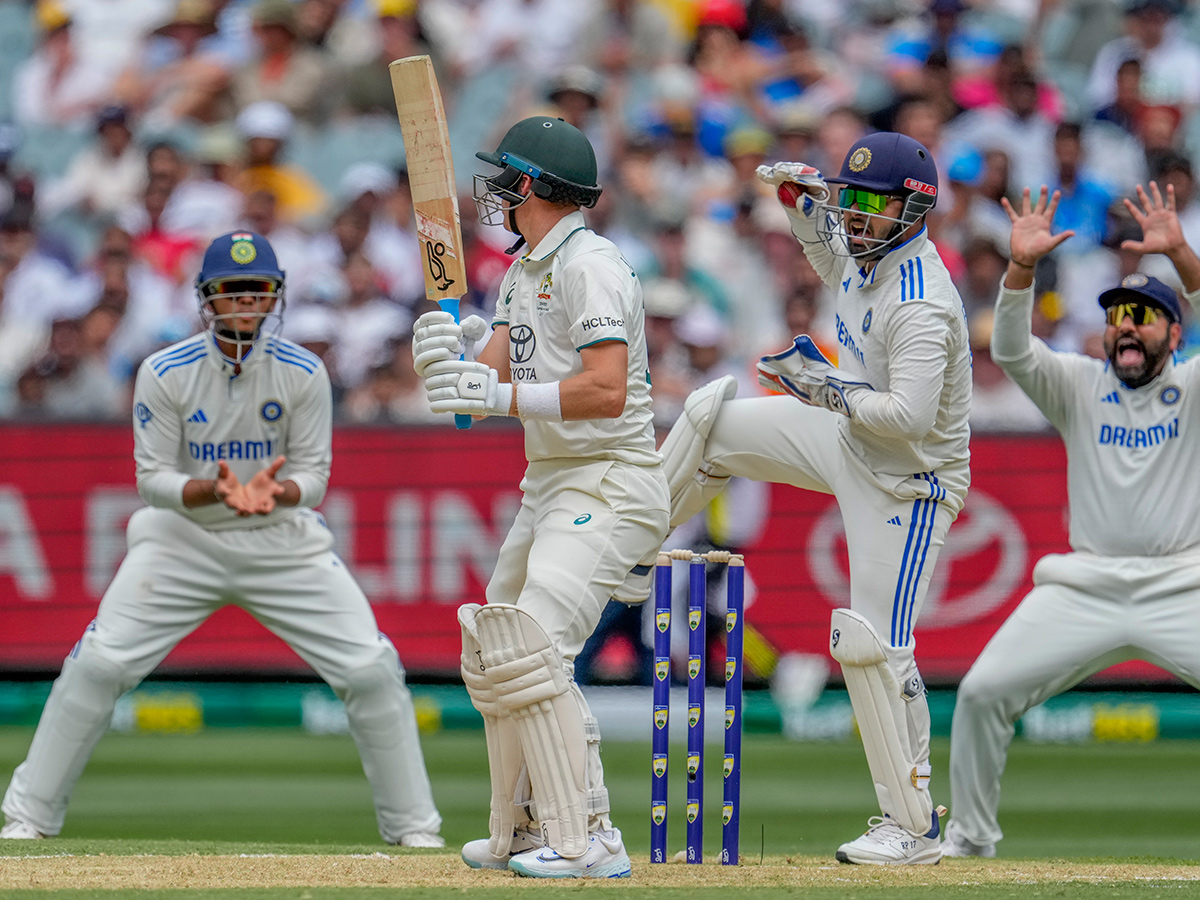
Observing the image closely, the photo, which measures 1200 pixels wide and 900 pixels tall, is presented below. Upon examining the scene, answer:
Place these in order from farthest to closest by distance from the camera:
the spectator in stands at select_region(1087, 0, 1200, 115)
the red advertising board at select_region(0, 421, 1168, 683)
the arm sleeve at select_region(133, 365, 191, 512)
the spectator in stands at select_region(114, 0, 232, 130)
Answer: the spectator in stands at select_region(114, 0, 232, 130) < the spectator in stands at select_region(1087, 0, 1200, 115) < the red advertising board at select_region(0, 421, 1168, 683) < the arm sleeve at select_region(133, 365, 191, 512)

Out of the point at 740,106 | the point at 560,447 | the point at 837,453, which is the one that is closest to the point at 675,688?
the point at 837,453

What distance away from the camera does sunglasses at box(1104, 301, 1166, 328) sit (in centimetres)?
637

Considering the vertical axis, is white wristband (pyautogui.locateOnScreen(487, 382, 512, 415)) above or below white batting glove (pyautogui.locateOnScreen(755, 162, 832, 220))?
below

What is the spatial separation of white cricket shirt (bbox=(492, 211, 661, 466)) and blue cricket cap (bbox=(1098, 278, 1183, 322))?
214cm

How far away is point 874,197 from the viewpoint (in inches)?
224

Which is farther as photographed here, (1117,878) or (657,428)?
(657,428)

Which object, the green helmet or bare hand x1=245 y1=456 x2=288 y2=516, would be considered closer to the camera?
the green helmet

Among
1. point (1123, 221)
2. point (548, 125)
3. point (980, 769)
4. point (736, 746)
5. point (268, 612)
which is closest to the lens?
point (548, 125)

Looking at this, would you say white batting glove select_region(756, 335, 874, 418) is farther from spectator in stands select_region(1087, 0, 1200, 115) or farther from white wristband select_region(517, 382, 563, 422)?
spectator in stands select_region(1087, 0, 1200, 115)

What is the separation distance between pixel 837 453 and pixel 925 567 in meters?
0.48

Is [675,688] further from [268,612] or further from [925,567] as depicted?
[925,567]

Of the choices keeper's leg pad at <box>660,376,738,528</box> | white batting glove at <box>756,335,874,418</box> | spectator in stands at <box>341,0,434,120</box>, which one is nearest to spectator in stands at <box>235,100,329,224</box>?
spectator in stands at <box>341,0,434,120</box>

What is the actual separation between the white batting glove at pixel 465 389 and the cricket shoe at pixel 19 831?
111 inches

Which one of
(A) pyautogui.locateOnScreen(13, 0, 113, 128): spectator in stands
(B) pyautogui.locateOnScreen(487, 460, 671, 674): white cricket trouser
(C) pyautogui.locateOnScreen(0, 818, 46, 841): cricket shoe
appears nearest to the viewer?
(B) pyautogui.locateOnScreen(487, 460, 671, 674): white cricket trouser
